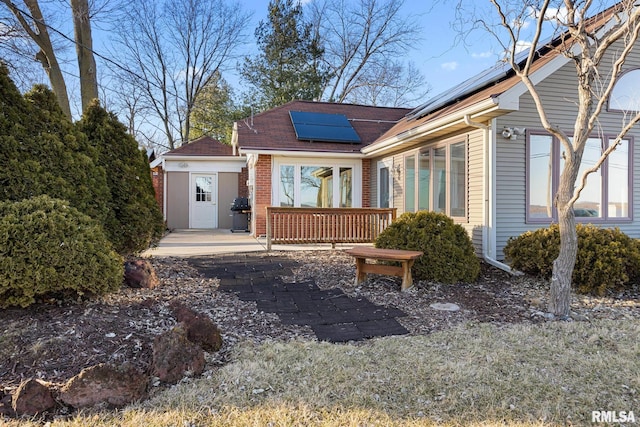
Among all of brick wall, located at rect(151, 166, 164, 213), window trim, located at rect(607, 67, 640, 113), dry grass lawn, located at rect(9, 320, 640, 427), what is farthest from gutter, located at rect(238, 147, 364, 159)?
dry grass lawn, located at rect(9, 320, 640, 427)

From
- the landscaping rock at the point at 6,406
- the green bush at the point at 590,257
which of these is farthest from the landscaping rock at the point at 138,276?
the green bush at the point at 590,257

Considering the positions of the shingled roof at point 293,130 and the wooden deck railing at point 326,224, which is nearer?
the wooden deck railing at point 326,224

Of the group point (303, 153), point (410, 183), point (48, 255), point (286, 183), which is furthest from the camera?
point (286, 183)

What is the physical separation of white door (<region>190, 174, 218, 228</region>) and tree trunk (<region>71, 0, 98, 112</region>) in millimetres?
5157

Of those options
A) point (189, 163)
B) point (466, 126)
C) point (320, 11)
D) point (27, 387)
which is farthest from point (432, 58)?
point (320, 11)

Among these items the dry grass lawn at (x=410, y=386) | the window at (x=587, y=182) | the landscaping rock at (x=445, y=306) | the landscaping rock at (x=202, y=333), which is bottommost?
the dry grass lawn at (x=410, y=386)

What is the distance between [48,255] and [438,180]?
6348mm

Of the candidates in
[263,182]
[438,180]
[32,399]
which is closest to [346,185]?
[263,182]

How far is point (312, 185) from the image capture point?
10219 mm

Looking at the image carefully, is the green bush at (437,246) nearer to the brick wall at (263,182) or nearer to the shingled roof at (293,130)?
the shingled roof at (293,130)

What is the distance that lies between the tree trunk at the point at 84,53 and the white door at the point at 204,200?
16.9ft

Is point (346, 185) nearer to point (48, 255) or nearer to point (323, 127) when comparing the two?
point (323, 127)

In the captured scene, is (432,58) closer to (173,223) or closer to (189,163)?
(189,163)

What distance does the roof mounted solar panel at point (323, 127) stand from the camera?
402 inches
